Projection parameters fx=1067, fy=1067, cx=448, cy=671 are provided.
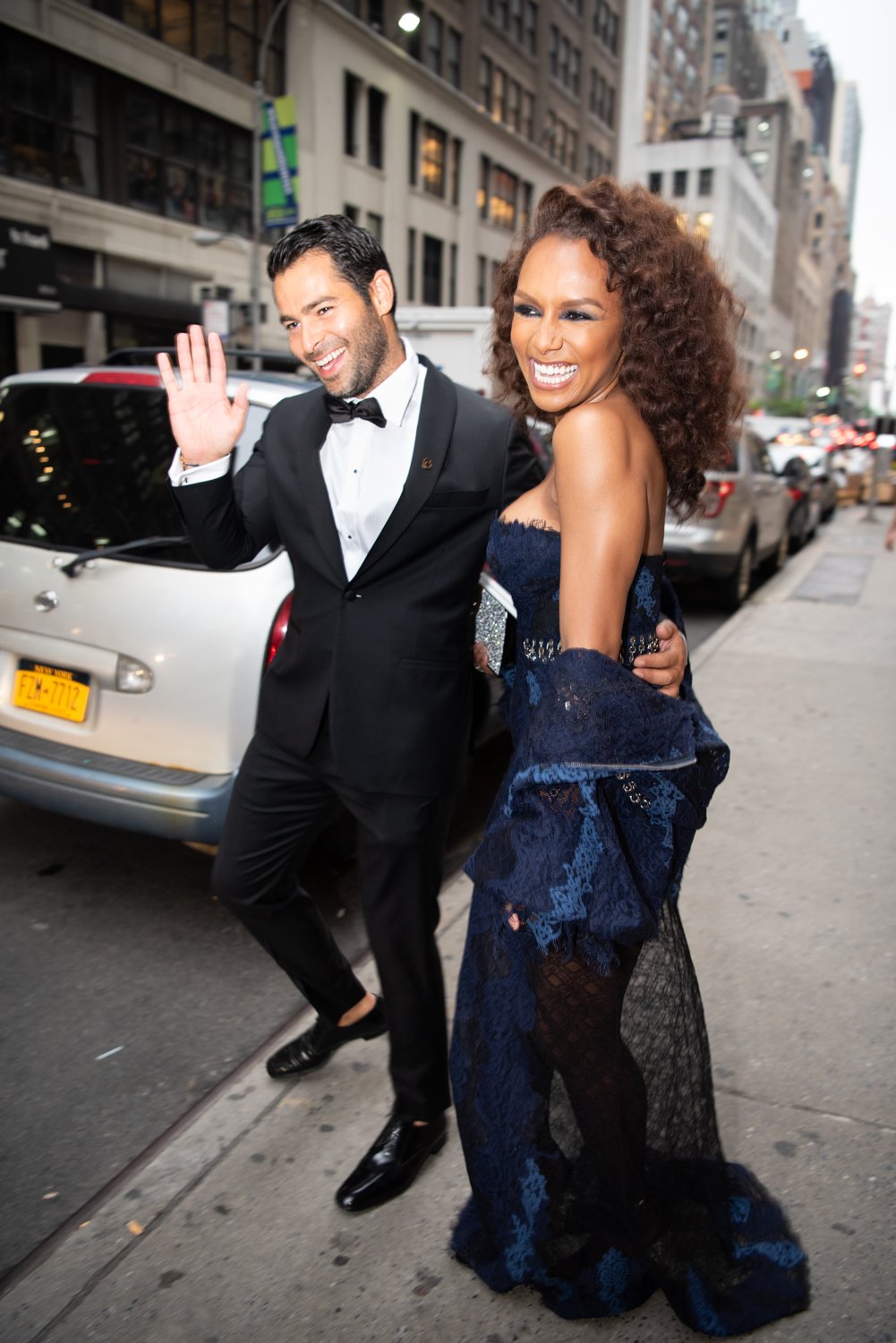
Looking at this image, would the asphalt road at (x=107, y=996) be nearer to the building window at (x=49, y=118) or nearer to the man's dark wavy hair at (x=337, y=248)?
the man's dark wavy hair at (x=337, y=248)

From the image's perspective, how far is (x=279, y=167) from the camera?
70.9ft

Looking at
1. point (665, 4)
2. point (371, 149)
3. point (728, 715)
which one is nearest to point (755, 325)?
point (665, 4)

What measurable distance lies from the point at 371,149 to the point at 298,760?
33.9 metres

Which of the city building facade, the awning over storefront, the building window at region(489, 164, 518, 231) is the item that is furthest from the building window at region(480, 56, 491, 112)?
the awning over storefront

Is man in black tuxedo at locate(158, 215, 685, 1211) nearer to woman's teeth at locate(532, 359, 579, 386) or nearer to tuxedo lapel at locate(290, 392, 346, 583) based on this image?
tuxedo lapel at locate(290, 392, 346, 583)

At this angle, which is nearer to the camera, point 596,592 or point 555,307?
point 596,592

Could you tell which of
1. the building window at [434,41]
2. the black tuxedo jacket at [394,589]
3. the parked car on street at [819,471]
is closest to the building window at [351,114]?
the building window at [434,41]

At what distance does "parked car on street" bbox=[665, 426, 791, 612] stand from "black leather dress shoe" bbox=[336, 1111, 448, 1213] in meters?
7.03

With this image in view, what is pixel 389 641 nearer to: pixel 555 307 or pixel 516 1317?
pixel 555 307

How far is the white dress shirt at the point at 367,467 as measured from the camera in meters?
2.25

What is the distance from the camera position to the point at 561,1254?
6.46ft

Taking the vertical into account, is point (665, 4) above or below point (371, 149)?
above

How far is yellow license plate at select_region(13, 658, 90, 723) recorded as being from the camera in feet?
11.4

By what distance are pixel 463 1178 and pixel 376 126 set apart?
35.0m
